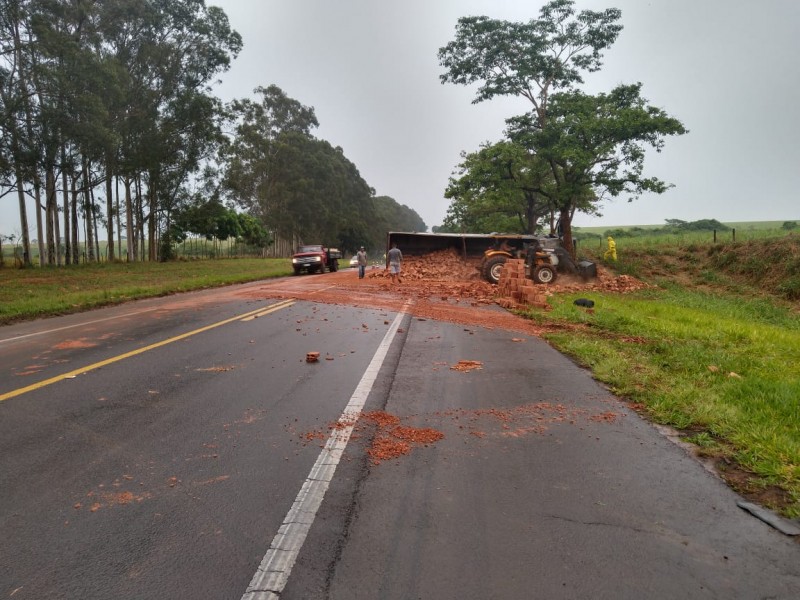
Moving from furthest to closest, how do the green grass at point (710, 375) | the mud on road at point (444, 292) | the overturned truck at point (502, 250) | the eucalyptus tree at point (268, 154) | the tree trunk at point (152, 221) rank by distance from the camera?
1. the eucalyptus tree at point (268, 154)
2. the tree trunk at point (152, 221)
3. the overturned truck at point (502, 250)
4. the mud on road at point (444, 292)
5. the green grass at point (710, 375)

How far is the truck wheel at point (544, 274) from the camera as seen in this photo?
861 inches

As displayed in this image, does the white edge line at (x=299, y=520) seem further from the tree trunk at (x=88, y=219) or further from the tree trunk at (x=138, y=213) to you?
the tree trunk at (x=138, y=213)

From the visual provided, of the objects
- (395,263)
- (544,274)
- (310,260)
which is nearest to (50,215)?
(310,260)

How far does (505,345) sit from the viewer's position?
9.23 metres

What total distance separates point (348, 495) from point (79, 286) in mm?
21098

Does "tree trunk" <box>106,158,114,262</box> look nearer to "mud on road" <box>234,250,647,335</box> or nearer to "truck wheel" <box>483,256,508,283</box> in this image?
"mud on road" <box>234,250,647,335</box>

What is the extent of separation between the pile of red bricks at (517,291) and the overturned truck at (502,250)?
10.3 ft

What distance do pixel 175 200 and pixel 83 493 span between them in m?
44.7

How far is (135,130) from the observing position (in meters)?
34.3

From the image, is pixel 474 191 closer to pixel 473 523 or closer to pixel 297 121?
→ pixel 473 523

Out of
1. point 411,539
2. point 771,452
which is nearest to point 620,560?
point 411,539

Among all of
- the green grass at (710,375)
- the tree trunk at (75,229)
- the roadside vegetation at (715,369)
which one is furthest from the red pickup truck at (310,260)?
the green grass at (710,375)

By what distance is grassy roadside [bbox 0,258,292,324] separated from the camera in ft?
45.9

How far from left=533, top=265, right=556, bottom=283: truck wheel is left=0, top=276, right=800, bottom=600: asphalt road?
15444 mm
